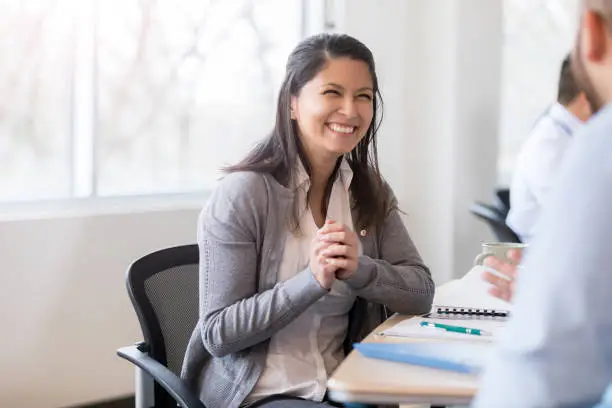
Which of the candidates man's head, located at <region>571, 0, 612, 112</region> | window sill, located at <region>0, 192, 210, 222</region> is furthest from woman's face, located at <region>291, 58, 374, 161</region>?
window sill, located at <region>0, 192, 210, 222</region>

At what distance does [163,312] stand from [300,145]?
0.50 m

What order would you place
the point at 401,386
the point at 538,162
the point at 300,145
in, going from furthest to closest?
the point at 538,162 < the point at 300,145 < the point at 401,386

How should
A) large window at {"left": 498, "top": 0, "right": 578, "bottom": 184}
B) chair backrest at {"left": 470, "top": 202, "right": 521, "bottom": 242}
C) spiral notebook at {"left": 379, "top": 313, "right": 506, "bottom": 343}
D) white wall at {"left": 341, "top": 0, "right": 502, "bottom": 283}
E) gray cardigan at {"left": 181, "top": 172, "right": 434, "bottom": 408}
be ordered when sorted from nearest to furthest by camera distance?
1. spiral notebook at {"left": 379, "top": 313, "right": 506, "bottom": 343}
2. gray cardigan at {"left": 181, "top": 172, "right": 434, "bottom": 408}
3. chair backrest at {"left": 470, "top": 202, "right": 521, "bottom": 242}
4. white wall at {"left": 341, "top": 0, "right": 502, "bottom": 283}
5. large window at {"left": 498, "top": 0, "right": 578, "bottom": 184}

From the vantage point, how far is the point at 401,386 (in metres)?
1.40

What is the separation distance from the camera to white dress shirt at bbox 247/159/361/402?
1.96 metres

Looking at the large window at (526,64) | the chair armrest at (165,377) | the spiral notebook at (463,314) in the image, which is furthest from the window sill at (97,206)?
the large window at (526,64)

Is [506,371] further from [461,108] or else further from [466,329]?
[461,108]

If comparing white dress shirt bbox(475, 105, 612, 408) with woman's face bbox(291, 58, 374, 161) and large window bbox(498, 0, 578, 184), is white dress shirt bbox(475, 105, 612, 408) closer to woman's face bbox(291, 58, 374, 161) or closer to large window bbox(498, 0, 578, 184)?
woman's face bbox(291, 58, 374, 161)

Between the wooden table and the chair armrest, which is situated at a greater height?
the wooden table

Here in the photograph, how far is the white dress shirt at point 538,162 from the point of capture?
311 centimetres

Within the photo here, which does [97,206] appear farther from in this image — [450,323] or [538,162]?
[450,323]

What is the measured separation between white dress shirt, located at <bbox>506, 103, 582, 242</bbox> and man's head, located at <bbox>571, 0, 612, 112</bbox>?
83.7 inches

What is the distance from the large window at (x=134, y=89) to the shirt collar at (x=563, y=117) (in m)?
1.34

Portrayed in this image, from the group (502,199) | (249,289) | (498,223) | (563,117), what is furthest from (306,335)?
(502,199)
